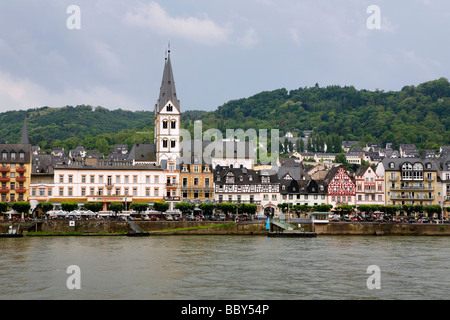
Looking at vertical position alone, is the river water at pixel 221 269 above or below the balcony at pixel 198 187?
below

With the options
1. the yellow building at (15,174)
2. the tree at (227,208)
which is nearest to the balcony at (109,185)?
the yellow building at (15,174)

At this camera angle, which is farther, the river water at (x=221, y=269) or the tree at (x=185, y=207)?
the tree at (x=185, y=207)

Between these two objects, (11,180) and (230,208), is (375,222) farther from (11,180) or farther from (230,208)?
(11,180)

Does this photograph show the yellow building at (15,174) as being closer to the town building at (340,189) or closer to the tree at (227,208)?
the tree at (227,208)

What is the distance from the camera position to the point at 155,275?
5034cm

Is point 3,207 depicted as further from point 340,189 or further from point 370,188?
point 370,188

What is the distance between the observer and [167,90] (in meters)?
130

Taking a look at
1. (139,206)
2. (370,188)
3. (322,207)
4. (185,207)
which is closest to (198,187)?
(185,207)

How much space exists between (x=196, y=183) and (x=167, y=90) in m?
23.4

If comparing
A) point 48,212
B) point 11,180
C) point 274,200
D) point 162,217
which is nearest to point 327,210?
point 274,200

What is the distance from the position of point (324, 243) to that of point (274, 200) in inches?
1593

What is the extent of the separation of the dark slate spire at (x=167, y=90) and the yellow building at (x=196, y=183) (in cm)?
1840

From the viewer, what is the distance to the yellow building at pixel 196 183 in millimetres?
115938

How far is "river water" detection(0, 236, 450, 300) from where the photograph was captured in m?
43.6
